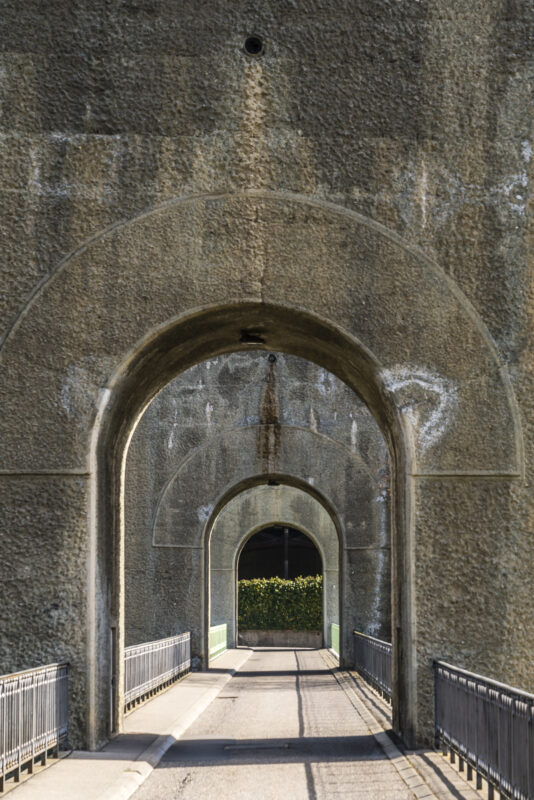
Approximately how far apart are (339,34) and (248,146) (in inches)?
58.3

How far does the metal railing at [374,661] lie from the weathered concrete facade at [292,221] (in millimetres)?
5112

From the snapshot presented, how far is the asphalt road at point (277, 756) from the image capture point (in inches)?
350

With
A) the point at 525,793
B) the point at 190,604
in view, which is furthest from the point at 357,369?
the point at 190,604

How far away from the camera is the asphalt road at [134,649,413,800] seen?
8.88 metres

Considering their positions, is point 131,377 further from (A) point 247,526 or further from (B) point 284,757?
(A) point 247,526

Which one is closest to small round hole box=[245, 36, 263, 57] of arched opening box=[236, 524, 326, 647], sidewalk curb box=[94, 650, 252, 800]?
sidewalk curb box=[94, 650, 252, 800]

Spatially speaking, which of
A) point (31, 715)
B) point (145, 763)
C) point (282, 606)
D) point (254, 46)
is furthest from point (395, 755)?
point (282, 606)

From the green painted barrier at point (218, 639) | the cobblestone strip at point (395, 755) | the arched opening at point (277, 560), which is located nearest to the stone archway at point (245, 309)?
the cobblestone strip at point (395, 755)

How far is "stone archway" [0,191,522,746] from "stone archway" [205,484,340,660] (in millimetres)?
23050

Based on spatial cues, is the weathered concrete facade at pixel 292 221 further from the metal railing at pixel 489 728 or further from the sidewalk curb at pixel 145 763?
the metal railing at pixel 489 728

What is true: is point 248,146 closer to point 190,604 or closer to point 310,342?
point 310,342

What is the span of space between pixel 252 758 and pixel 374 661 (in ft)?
25.5

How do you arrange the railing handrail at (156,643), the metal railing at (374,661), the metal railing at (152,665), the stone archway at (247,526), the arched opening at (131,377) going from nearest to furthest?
the arched opening at (131,377), the metal railing at (152,665), the railing handrail at (156,643), the metal railing at (374,661), the stone archway at (247,526)

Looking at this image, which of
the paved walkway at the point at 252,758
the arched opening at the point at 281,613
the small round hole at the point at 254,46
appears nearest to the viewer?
the paved walkway at the point at 252,758
